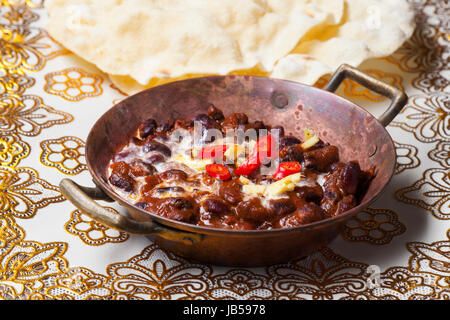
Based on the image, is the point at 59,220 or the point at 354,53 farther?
the point at 354,53

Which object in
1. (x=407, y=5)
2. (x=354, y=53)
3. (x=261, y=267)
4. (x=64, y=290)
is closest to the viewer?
(x=64, y=290)

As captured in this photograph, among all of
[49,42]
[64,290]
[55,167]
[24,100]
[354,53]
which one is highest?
[49,42]

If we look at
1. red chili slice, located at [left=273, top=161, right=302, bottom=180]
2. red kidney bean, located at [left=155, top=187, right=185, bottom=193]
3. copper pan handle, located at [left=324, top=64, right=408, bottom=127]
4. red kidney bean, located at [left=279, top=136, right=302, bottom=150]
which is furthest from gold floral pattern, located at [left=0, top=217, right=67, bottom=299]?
copper pan handle, located at [left=324, top=64, right=408, bottom=127]

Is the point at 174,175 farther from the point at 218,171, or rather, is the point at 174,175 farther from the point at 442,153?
the point at 442,153

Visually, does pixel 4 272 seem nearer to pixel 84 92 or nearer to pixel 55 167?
pixel 55 167

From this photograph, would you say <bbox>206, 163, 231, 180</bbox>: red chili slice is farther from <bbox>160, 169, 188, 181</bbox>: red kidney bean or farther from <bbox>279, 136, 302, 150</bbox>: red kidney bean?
<bbox>279, 136, 302, 150</bbox>: red kidney bean

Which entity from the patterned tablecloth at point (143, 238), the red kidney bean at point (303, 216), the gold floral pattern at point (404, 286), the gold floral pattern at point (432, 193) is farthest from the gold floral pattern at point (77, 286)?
the gold floral pattern at point (432, 193)

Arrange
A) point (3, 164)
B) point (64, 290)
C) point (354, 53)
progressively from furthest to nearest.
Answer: point (354, 53), point (3, 164), point (64, 290)

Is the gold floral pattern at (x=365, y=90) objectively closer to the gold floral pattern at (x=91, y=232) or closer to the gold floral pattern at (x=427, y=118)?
the gold floral pattern at (x=427, y=118)

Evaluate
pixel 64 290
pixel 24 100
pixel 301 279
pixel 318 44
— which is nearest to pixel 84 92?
pixel 24 100
